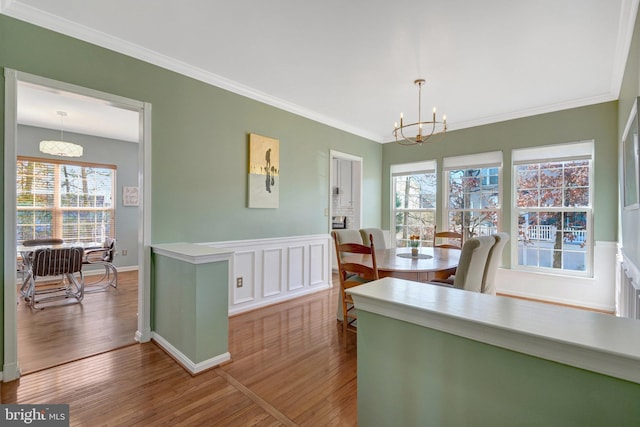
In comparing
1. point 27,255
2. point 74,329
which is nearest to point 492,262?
point 74,329

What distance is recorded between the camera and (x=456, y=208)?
15.5 ft

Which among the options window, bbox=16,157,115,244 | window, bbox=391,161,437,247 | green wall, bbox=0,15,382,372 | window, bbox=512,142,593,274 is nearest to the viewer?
green wall, bbox=0,15,382,372

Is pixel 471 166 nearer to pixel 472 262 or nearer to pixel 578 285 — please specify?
pixel 578 285

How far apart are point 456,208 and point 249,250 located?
3.41m

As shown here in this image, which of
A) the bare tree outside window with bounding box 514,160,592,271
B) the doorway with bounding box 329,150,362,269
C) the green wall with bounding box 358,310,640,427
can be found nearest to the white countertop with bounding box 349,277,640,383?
the green wall with bounding box 358,310,640,427

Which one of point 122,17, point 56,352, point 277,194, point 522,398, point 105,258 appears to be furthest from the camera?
point 105,258

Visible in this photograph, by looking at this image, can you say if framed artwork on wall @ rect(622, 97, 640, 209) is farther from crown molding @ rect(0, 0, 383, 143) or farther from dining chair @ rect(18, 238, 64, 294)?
dining chair @ rect(18, 238, 64, 294)

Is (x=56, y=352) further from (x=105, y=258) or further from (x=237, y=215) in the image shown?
(x=105, y=258)

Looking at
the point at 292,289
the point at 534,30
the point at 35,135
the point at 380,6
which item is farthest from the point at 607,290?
the point at 35,135

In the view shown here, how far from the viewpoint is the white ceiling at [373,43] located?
2041 mm

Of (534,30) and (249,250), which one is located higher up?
(534,30)

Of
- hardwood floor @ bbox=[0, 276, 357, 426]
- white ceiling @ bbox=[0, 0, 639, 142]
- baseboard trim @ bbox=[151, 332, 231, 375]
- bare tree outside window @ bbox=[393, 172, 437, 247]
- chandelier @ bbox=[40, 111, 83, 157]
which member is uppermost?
white ceiling @ bbox=[0, 0, 639, 142]

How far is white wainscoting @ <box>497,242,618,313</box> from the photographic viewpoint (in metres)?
3.47

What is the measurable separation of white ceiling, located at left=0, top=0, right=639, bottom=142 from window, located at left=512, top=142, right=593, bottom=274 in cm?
73
